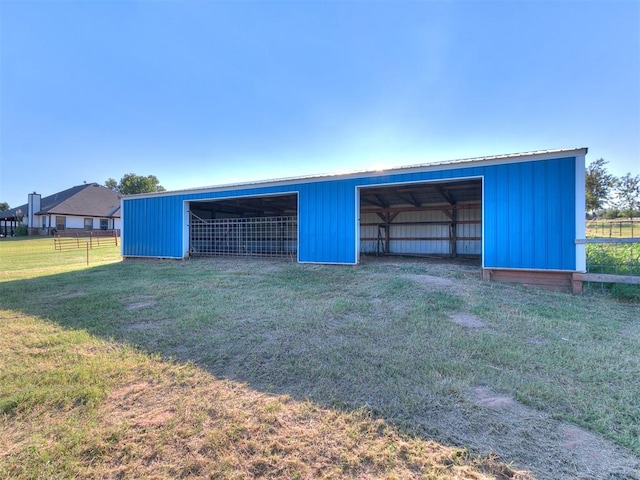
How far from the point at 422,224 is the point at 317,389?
11600mm

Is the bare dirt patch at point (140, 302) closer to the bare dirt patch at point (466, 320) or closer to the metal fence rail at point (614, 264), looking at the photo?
the bare dirt patch at point (466, 320)

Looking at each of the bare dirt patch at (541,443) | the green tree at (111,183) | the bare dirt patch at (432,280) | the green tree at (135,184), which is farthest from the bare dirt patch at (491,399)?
the green tree at (111,183)

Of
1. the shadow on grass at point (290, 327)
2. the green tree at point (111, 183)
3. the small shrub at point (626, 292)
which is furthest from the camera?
the green tree at point (111, 183)

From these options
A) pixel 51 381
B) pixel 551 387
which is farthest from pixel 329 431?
pixel 51 381

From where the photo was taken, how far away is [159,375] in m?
2.54

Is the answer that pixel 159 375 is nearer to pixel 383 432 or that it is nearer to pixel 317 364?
pixel 317 364

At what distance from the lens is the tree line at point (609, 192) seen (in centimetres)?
2128

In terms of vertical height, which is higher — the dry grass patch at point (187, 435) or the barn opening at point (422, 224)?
the barn opening at point (422, 224)

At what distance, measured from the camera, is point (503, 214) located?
6527 mm

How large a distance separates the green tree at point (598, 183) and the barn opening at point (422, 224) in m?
16.1

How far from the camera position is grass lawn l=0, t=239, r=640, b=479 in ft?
5.29

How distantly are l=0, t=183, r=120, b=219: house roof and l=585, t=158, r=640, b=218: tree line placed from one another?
43.7 metres

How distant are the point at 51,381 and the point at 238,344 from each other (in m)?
1.52

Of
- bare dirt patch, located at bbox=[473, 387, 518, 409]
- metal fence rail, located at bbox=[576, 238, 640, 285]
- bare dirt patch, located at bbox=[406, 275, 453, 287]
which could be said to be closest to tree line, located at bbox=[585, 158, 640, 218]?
metal fence rail, located at bbox=[576, 238, 640, 285]
